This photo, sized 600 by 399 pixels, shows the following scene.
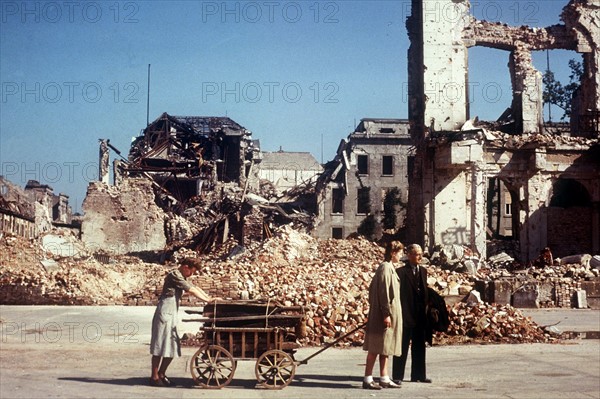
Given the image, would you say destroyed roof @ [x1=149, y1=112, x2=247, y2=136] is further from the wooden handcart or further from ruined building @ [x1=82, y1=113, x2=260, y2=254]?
the wooden handcart

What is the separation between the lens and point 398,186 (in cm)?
5369

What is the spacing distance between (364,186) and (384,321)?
45241mm

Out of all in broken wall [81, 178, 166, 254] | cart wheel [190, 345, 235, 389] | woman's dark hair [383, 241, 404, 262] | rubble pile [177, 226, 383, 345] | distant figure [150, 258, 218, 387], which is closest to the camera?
cart wheel [190, 345, 235, 389]

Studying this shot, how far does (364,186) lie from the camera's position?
2085 inches

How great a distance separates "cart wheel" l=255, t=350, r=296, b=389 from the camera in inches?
313

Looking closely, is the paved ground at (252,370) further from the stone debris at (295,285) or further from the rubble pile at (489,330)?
the stone debris at (295,285)

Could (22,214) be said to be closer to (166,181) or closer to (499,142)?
(166,181)

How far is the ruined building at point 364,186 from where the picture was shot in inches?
2008

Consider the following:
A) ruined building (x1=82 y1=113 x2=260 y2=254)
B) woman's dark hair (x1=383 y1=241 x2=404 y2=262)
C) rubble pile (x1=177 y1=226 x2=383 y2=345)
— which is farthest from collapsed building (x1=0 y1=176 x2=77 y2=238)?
woman's dark hair (x1=383 y1=241 x2=404 y2=262)

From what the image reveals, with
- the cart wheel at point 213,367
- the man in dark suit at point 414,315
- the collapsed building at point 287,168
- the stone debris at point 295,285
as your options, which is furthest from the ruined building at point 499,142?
the collapsed building at point 287,168

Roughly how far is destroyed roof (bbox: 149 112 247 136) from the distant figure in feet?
161

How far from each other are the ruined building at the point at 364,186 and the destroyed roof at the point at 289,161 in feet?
79.8

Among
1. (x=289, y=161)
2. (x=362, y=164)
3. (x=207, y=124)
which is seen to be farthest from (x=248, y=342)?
(x=289, y=161)

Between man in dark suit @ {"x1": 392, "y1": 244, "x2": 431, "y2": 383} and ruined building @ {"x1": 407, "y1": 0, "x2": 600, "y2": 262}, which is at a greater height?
ruined building @ {"x1": 407, "y1": 0, "x2": 600, "y2": 262}
